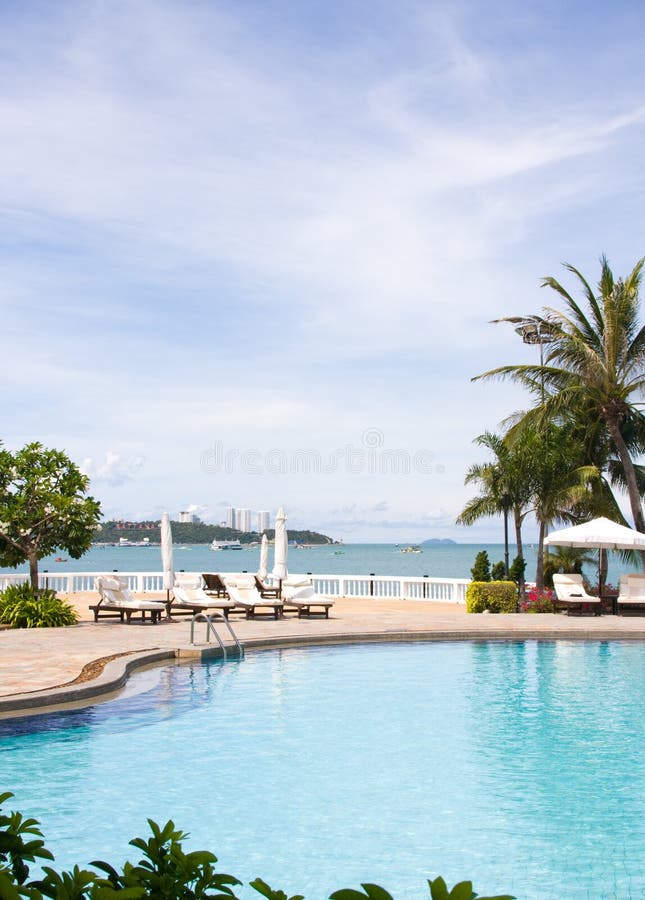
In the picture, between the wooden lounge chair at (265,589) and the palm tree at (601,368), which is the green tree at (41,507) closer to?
the wooden lounge chair at (265,589)

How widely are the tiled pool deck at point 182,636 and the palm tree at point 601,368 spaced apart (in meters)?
6.82

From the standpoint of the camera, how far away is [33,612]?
679 inches

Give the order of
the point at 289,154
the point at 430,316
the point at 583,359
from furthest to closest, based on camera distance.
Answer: the point at 583,359, the point at 430,316, the point at 289,154

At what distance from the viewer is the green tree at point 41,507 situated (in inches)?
671

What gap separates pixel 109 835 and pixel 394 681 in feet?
22.0

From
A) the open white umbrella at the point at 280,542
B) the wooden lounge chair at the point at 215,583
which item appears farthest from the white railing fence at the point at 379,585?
the wooden lounge chair at the point at 215,583

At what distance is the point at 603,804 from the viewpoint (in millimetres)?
7430

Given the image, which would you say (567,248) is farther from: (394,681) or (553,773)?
(553,773)

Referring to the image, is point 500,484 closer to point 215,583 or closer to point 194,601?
point 215,583

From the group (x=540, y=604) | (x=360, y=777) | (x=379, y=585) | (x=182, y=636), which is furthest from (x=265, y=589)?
(x=360, y=777)

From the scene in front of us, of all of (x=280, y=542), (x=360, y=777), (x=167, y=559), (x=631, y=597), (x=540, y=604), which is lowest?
(x=360, y=777)

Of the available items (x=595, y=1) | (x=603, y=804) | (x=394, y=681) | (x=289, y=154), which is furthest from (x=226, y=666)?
(x=595, y=1)

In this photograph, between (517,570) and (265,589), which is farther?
(517,570)

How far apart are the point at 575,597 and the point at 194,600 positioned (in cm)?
918
